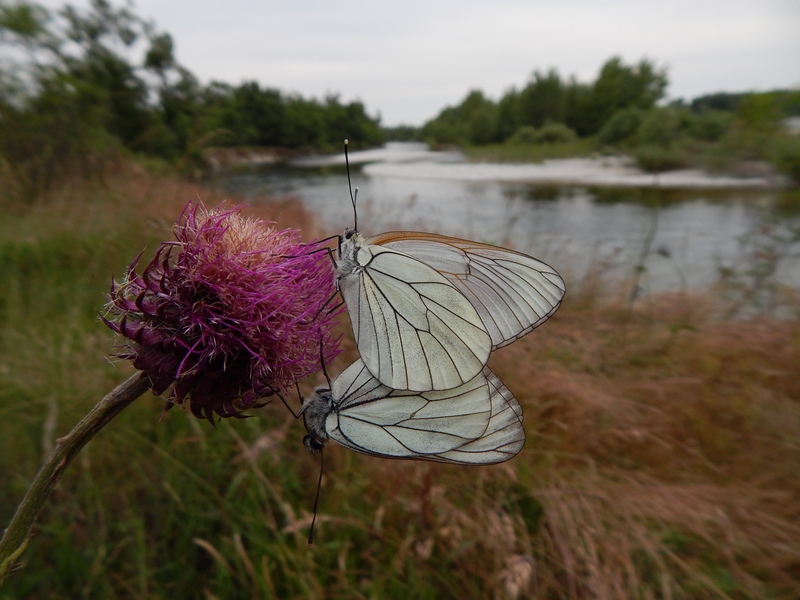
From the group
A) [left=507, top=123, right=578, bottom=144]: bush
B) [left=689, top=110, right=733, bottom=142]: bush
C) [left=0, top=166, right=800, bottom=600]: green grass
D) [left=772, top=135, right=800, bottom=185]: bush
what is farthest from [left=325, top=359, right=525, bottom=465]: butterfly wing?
[left=507, top=123, right=578, bottom=144]: bush

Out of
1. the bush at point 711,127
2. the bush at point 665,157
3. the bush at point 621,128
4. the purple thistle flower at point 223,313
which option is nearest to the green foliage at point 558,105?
the bush at point 621,128

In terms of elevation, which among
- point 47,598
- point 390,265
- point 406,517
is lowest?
point 406,517

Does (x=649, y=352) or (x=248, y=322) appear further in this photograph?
(x=649, y=352)

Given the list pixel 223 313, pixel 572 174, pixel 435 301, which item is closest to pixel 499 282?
pixel 435 301

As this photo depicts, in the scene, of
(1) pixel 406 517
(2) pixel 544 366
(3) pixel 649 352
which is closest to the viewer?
(1) pixel 406 517

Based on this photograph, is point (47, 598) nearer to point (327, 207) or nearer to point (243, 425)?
point (243, 425)

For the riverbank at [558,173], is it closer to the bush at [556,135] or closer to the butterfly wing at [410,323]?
the bush at [556,135]

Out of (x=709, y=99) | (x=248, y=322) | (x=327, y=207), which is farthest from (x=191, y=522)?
(x=709, y=99)

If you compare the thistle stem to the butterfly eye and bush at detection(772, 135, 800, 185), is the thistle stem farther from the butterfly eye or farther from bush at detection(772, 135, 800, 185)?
bush at detection(772, 135, 800, 185)
